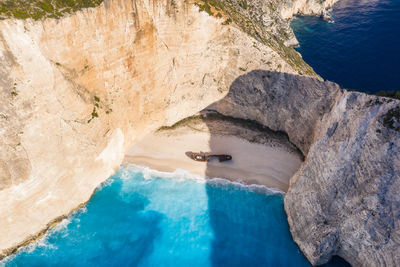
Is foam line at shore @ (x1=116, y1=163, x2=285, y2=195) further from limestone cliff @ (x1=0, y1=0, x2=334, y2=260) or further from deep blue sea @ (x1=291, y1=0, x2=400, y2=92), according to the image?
deep blue sea @ (x1=291, y1=0, x2=400, y2=92)

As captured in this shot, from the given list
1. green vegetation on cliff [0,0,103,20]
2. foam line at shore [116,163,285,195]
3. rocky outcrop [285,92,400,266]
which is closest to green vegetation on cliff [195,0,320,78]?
rocky outcrop [285,92,400,266]

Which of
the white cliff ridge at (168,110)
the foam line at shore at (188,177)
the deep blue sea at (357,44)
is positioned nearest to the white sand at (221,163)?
the foam line at shore at (188,177)

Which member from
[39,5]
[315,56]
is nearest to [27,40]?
[39,5]

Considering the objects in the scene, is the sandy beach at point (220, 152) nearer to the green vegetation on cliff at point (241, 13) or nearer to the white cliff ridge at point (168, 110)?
the white cliff ridge at point (168, 110)

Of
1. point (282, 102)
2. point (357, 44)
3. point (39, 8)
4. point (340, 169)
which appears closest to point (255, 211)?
point (340, 169)

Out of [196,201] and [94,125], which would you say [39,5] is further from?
[196,201]

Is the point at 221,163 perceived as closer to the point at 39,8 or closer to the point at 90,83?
the point at 90,83
